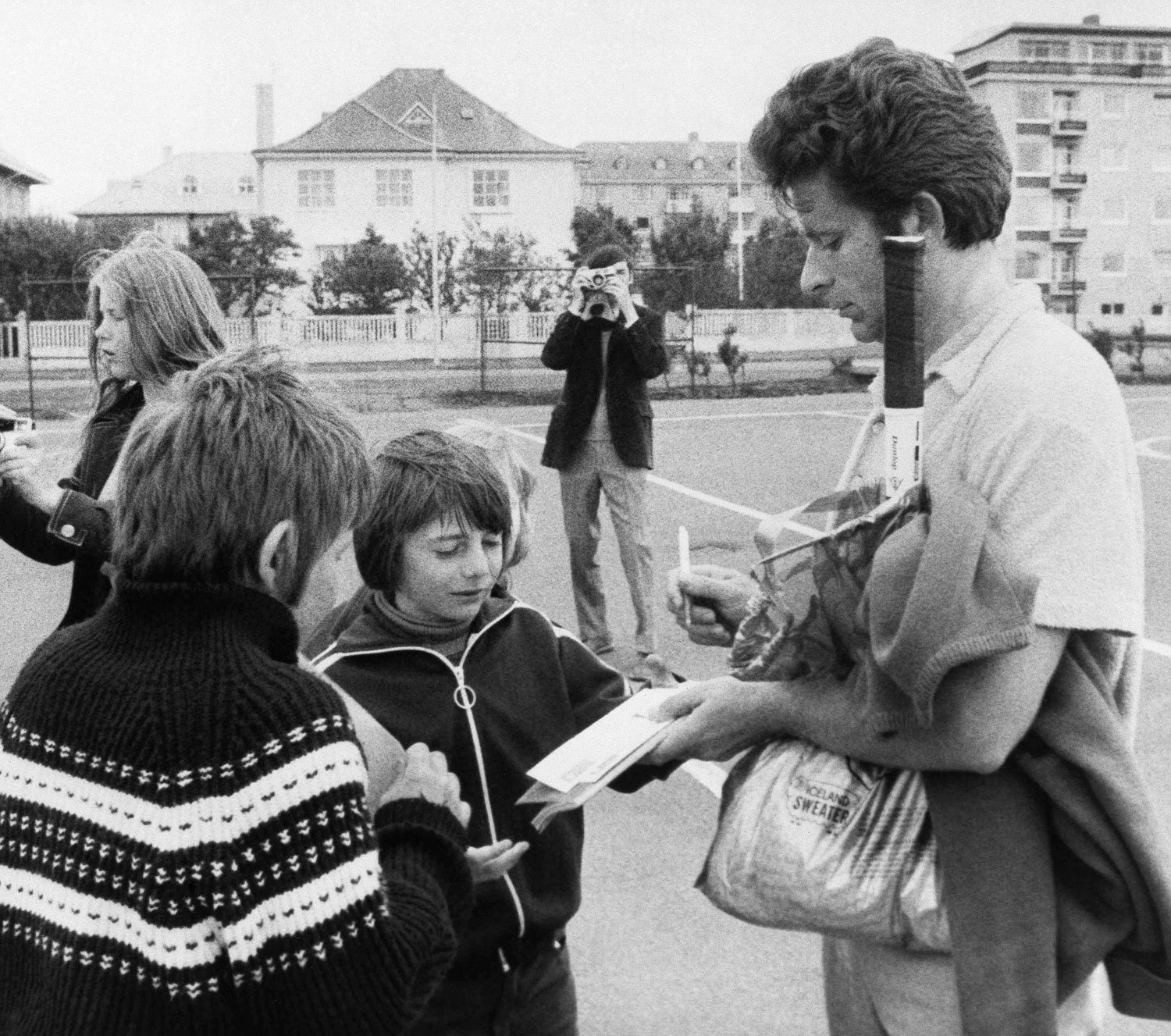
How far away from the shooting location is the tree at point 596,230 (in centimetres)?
5574

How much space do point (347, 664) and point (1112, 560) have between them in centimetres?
144

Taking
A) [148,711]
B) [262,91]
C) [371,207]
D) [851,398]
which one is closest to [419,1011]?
[148,711]

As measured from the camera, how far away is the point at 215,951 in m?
1.75

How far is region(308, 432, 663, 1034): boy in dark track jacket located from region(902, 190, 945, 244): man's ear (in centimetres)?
100

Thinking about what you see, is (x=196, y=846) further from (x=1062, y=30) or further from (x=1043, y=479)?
(x=1062, y=30)

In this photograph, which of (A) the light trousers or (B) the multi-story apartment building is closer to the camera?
(A) the light trousers

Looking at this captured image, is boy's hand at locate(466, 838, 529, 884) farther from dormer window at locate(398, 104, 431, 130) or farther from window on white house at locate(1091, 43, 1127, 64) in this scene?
window on white house at locate(1091, 43, 1127, 64)

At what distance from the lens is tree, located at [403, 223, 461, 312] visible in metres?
47.5

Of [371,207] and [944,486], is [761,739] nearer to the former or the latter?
[944,486]

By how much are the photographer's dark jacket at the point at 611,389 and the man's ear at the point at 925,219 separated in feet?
18.6

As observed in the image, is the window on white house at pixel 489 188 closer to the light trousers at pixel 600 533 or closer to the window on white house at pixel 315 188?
the window on white house at pixel 315 188

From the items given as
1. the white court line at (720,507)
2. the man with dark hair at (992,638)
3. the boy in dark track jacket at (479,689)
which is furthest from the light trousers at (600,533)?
the man with dark hair at (992,638)

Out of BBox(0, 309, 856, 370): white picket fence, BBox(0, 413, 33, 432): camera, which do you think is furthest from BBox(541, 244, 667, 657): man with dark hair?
BBox(0, 309, 856, 370): white picket fence

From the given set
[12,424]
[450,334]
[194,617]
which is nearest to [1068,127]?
[450,334]
